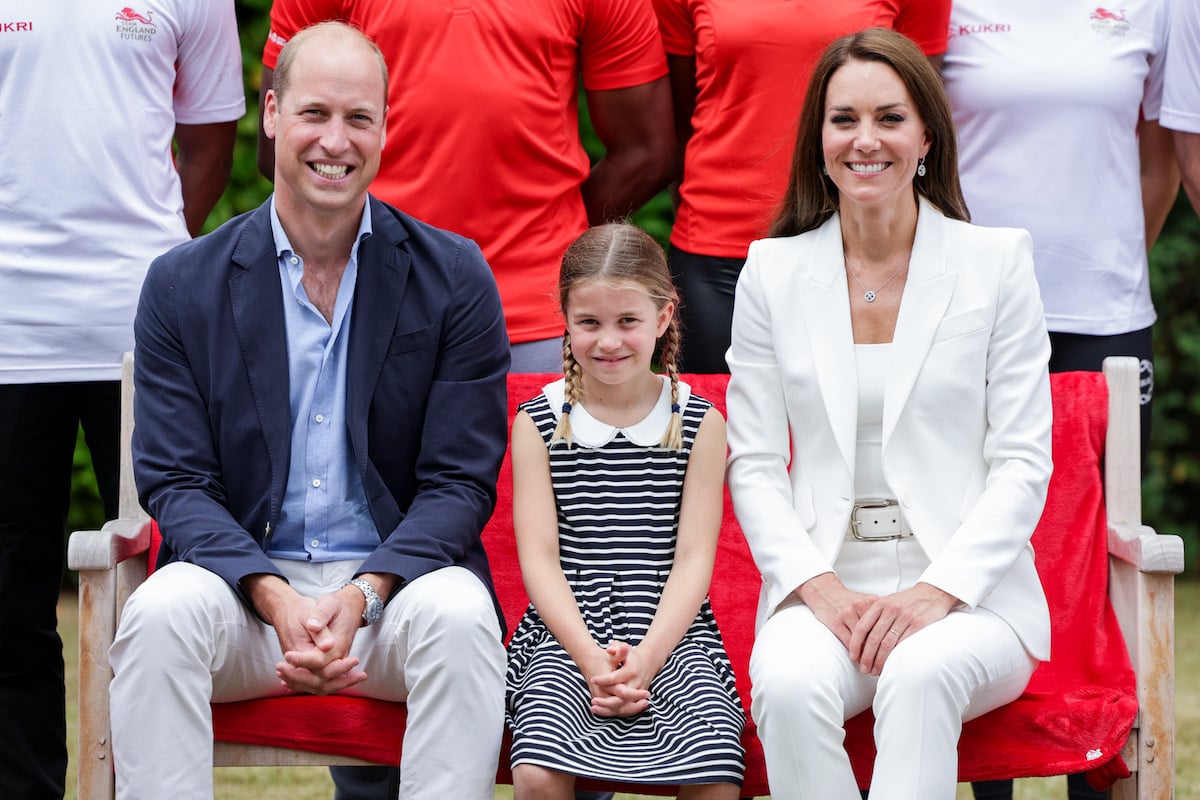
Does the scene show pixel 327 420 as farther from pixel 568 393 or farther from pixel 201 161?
pixel 201 161

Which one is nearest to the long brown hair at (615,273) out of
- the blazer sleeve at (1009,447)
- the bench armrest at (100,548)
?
the blazer sleeve at (1009,447)

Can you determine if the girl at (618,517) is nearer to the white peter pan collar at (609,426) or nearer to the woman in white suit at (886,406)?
the white peter pan collar at (609,426)

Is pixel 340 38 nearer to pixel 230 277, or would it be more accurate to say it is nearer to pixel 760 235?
pixel 230 277

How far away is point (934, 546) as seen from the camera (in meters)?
3.64

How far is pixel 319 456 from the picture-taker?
3.72 meters

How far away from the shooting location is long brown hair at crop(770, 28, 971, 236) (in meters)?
3.74

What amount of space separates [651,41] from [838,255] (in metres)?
0.96

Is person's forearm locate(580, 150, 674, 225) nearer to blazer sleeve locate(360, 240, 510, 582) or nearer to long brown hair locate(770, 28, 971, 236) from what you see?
long brown hair locate(770, 28, 971, 236)

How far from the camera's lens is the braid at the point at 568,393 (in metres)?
3.86

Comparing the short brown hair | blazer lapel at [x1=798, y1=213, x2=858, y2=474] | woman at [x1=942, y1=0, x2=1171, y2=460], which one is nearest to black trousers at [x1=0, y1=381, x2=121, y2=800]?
the short brown hair

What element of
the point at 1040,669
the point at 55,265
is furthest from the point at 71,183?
the point at 1040,669

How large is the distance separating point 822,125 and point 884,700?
133cm

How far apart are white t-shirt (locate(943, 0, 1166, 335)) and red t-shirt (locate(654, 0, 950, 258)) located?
0.17m

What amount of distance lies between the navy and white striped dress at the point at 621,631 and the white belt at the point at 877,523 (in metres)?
0.39
